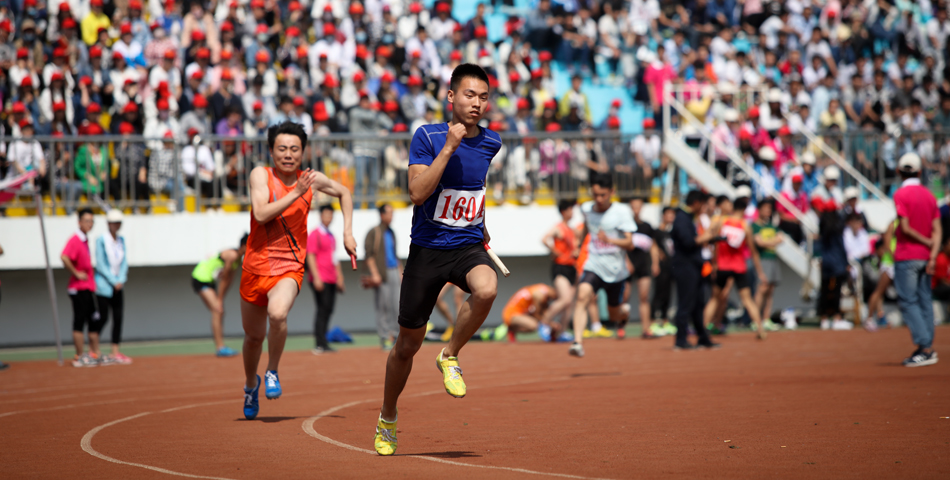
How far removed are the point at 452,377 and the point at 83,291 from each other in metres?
10.1

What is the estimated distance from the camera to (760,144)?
20656 millimetres

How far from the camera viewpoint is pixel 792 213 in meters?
19.4

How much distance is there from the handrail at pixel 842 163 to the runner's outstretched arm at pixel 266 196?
581 inches

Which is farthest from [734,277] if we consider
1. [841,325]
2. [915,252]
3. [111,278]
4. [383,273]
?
[111,278]

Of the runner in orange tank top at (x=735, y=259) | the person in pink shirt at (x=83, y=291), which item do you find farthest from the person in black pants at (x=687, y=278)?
the person in pink shirt at (x=83, y=291)

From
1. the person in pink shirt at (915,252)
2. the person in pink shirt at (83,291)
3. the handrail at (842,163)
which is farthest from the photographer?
the handrail at (842,163)

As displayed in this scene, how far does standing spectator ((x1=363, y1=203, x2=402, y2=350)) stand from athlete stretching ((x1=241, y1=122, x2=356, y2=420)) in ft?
25.3

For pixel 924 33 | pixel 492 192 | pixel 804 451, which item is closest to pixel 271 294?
pixel 804 451

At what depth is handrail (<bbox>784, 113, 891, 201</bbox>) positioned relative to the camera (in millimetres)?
20391

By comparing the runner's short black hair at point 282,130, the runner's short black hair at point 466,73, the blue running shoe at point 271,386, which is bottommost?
the blue running shoe at point 271,386

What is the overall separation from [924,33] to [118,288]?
20677mm

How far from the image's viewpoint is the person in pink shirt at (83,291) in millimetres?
14586

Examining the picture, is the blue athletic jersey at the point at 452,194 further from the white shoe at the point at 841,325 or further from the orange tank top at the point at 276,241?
the white shoe at the point at 841,325

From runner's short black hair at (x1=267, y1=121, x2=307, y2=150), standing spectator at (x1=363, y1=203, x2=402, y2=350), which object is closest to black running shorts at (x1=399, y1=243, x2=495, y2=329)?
runner's short black hair at (x1=267, y1=121, x2=307, y2=150)
